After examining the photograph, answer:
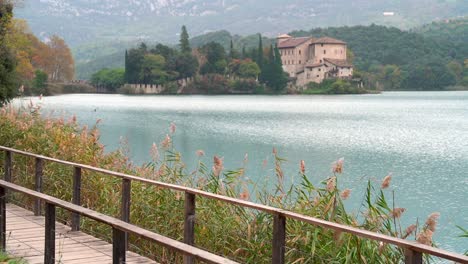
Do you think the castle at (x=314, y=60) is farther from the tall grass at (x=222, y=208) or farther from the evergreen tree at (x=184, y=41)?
the tall grass at (x=222, y=208)

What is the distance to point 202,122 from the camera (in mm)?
42781

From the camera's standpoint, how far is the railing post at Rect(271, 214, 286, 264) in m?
4.56

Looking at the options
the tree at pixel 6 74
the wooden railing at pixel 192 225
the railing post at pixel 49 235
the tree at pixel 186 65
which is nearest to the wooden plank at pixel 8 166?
the wooden railing at pixel 192 225

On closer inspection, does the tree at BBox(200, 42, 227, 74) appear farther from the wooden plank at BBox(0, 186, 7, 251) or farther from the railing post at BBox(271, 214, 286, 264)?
the railing post at BBox(271, 214, 286, 264)

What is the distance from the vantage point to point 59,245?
5.94 metres

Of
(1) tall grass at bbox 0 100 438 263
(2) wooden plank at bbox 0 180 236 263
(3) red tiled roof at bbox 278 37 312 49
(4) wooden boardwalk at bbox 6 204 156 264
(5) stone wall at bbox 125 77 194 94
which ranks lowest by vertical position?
(4) wooden boardwalk at bbox 6 204 156 264

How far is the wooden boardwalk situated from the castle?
11729 centimetres

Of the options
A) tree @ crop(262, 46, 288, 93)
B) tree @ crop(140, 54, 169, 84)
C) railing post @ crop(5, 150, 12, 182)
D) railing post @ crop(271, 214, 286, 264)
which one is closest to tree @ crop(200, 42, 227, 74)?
tree @ crop(140, 54, 169, 84)

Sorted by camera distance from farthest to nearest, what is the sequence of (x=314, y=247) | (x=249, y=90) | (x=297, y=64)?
(x=297, y=64)
(x=249, y=90)
(x=314, y=247)

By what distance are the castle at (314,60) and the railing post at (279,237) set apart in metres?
119

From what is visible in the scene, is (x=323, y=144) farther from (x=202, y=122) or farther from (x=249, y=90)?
(x=249, y=90)

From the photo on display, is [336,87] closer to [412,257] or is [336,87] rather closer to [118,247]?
[118,247]

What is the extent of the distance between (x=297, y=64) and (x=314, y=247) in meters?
127

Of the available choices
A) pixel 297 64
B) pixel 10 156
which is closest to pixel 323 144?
pixel 10 156
